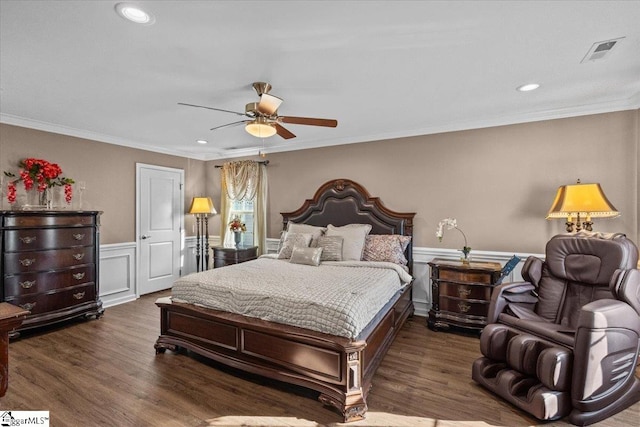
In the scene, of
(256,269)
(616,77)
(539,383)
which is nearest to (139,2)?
(256,269)

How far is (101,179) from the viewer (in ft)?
14.9

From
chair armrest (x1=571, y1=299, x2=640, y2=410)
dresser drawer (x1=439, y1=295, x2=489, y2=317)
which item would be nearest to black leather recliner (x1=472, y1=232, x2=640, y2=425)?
chair armrest (x1=571, y1=299, x2=640, y2=410)

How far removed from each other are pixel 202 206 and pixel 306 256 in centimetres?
271

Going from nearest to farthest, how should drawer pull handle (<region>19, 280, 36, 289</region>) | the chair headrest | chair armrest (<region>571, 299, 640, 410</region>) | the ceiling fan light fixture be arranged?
chair armrest (<region>571, 299, 640, 410</region>)
the chair headrest
the ceiling fan light fixture
drawer pull handle (<region>19, 280, 36, 289</region>)

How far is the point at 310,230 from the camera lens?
439 cm

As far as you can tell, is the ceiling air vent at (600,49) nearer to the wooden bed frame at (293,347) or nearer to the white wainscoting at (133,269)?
the white wainscoting at (133,269)

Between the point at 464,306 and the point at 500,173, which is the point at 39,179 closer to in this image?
the point at 464,306

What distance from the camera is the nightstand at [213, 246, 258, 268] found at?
16.1 ft

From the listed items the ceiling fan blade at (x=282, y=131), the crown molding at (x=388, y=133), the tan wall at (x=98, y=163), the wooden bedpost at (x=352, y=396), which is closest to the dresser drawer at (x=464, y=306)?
the wooden bedpost at (x=352, y=396)

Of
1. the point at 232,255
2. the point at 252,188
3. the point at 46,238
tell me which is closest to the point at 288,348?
the point at 232,255

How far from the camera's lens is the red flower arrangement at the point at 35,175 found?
3.63m

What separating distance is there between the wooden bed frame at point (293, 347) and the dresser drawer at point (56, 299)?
1647 millimetres

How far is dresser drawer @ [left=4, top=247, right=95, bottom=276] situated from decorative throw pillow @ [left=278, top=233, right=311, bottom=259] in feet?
8.15

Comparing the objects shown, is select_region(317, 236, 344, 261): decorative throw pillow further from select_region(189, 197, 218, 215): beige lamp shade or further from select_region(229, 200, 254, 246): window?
select_region(189, 197, 218, 215): beige lamp shade
